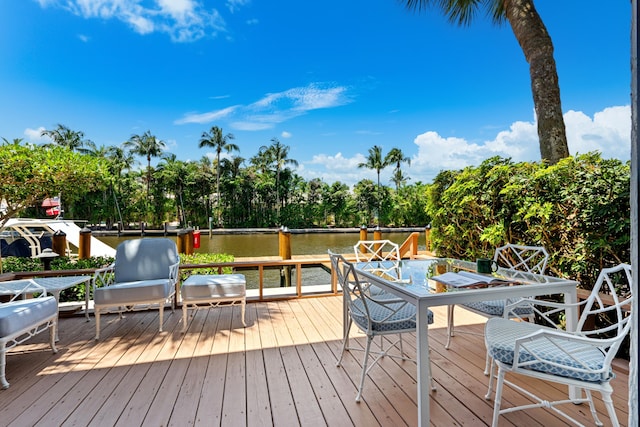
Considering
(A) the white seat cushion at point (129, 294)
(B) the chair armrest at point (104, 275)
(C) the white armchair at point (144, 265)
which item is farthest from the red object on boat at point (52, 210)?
(A) the white seat cushion at point (129, 294)

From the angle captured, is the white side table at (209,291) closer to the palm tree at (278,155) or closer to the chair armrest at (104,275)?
the chair armrest at (104,275)

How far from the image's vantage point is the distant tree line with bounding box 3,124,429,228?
2631 cm

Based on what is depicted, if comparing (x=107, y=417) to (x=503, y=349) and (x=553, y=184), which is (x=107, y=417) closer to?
(x=503, y=349)

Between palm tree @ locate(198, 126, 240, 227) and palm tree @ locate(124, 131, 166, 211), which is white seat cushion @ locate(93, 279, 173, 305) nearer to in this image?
palm tree @ locate(198, 126, 240, 227)

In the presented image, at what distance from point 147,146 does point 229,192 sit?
7.35 metres

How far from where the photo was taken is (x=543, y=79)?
13.0 feet

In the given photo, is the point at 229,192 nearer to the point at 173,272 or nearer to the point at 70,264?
the point at 70,264

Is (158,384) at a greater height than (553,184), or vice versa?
(553,184)

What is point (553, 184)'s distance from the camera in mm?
2871

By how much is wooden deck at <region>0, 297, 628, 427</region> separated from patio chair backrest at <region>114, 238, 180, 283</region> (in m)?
0.55

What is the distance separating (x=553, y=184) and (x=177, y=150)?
2954cm

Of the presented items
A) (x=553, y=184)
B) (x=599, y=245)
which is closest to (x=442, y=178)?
(x=553, y=184)

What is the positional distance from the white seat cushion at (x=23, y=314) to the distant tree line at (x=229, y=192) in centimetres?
2528

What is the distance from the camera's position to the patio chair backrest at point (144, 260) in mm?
3688
